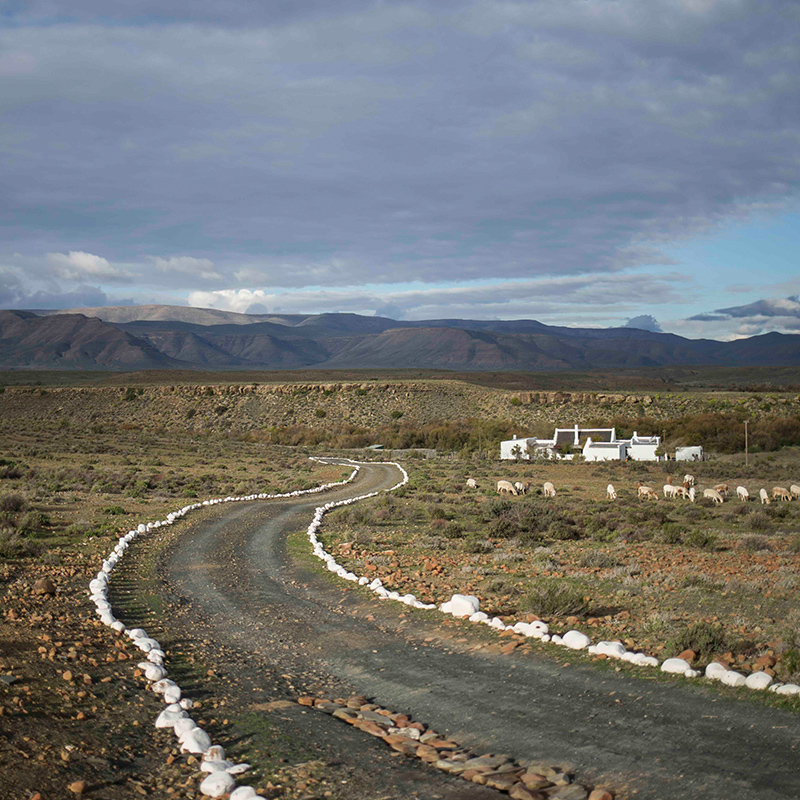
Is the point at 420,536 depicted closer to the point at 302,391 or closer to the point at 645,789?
the point at 645,789

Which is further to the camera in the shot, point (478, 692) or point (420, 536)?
point (420, 536)

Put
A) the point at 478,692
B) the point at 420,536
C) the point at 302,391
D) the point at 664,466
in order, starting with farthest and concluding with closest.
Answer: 1. the point at 302,391
2. the point at 664,466
3. the point at 420,536
4. the point at 478,692

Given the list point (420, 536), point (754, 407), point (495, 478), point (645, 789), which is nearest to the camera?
point (645, 789)

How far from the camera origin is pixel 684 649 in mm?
8406

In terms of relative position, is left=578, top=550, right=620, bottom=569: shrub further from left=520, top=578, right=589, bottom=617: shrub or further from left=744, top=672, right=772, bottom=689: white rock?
left=744, top=672, right=772, bottom=689: white rock

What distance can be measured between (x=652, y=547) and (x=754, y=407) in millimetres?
61548

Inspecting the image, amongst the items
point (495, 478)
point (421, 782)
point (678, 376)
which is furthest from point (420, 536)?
point (678, 376)

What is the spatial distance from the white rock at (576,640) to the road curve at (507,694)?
8.1 inches

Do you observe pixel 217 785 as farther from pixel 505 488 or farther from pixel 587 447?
pixel 587 447

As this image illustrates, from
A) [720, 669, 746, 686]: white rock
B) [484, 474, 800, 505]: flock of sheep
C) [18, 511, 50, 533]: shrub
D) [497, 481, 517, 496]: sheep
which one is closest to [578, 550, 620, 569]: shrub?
[720, 669, 746, 686]: white rock

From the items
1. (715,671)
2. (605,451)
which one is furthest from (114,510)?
(605,451)

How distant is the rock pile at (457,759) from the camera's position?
17.9 feet

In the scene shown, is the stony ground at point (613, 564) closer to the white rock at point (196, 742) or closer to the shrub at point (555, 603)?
the shrub at point (555, 603)

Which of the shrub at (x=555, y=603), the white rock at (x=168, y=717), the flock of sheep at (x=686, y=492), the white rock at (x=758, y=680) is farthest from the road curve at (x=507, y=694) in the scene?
the flock of sheep at (x=686, y=492)
